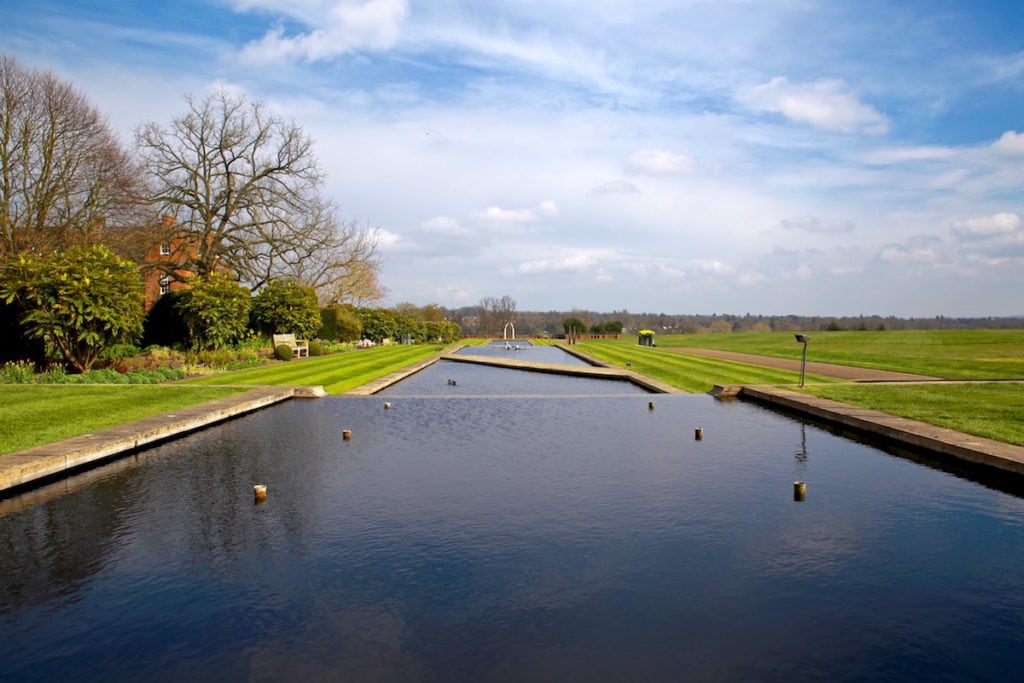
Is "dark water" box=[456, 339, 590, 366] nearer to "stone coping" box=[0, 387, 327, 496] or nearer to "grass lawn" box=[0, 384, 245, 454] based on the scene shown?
"grass lawn" box=[0, 384, 245, 454]

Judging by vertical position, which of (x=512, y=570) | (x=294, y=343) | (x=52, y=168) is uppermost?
(x=52, y=168)

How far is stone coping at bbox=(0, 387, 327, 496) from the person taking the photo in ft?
30.9

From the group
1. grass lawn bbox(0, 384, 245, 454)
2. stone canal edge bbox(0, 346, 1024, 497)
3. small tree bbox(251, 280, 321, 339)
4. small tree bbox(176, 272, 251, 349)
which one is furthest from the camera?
small tree bbox(251, 280, 321, 339)

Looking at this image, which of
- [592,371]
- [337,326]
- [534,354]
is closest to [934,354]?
[592,371]

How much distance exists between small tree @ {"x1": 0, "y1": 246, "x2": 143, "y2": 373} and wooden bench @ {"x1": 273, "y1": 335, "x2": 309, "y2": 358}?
13.1m

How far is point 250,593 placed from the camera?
6.21 m

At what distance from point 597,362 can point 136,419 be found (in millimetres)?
25372

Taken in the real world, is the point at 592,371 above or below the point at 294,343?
below

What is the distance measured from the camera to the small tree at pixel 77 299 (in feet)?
67.0

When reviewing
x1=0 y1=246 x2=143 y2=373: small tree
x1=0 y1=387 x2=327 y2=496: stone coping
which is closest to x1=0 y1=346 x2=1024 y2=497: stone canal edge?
x1=0 y1=387 x2=327 y2=496: stone coping

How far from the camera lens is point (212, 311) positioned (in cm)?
2772

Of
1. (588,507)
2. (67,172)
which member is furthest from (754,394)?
(67,172)

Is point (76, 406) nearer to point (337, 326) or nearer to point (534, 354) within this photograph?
point (337, 326)

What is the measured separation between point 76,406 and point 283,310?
2279 centimetres
